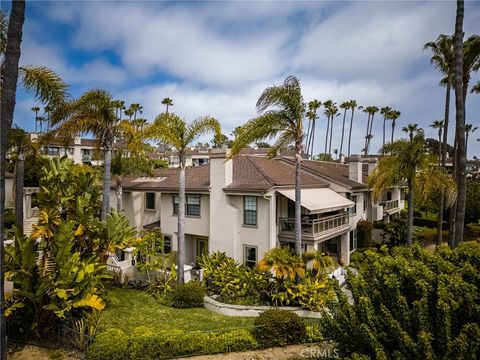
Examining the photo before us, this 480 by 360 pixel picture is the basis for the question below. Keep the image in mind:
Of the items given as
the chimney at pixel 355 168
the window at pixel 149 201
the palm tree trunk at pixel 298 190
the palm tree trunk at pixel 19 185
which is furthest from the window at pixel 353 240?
the palm tree trunk at pixel 19 185

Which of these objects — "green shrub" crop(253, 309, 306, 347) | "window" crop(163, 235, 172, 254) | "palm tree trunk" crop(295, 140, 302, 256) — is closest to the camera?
"green shrub" crop(253, 309, 306, 347)

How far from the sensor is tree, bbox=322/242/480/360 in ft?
24.1

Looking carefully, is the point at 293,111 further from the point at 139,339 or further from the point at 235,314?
the point at 139,339

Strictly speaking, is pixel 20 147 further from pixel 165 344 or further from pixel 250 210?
Answer: pixel 165 344

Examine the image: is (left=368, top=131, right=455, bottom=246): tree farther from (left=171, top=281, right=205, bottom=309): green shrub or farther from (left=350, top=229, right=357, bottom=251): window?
(left=171, top=281, right=205, bottom=309): green shrub

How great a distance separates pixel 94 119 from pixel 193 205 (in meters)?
10.4

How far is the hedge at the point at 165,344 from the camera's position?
1123cm

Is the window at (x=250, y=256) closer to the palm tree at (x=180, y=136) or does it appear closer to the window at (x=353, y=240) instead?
the palm tree at (x=180, y=136)

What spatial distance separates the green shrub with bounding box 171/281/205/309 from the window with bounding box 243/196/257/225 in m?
6.76

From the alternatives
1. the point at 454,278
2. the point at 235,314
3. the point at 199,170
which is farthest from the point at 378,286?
the point at 199,170

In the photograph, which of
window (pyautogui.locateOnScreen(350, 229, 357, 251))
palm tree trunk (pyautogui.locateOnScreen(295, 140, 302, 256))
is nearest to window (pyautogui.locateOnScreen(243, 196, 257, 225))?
palm tree trunk (pyautogui.locateOnScreen(295, 140, 302, 256))

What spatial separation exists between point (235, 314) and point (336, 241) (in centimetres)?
1684

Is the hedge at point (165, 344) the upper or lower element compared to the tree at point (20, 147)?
lower

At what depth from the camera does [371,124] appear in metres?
98.4
